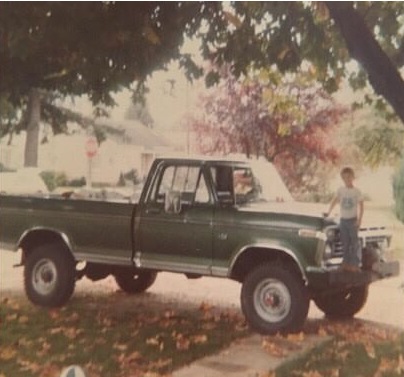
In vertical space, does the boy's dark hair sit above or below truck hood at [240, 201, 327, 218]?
above

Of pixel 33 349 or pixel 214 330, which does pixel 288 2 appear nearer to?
pixel 214 330

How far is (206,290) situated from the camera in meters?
2.48

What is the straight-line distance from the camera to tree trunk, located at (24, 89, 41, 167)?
2.71m

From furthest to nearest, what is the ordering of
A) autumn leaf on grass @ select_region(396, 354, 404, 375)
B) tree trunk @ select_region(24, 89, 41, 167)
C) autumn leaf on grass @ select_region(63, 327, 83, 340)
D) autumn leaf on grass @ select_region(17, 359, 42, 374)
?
tree trunk @ select_region(24, 89, 41, 167) < autumn leaf on grass @ select_region(63, 327, 83, 340) < autumn leaf on grass @ select_region(17, 359, 42, 374) < autumn leaf on grass @ select_region(396, 354, 404, 375)

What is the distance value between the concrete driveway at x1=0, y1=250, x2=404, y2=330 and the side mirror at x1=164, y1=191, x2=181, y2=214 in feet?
0.79

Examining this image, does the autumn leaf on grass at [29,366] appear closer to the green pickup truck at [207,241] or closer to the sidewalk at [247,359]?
the green pickup truck at [207,241]

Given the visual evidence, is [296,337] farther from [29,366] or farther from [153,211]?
[29,366]

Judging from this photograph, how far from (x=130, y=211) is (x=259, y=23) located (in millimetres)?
863

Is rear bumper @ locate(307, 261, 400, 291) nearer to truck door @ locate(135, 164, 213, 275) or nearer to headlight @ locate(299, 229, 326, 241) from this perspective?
headlight @ locate(299, 229, 326, 241)

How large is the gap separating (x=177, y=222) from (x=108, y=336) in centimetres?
50

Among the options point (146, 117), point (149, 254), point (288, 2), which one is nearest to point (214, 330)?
point (149, 254)

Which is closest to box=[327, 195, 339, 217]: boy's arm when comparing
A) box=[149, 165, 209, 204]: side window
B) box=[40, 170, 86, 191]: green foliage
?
box=[149, 165, 209, 204]: side window

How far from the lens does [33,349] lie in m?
2.58

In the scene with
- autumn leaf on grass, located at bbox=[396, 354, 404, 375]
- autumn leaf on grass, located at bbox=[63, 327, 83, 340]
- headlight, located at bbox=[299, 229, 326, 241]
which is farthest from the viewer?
autumn leaf on grass, located at bbox=[63, 327, 83, 340]
